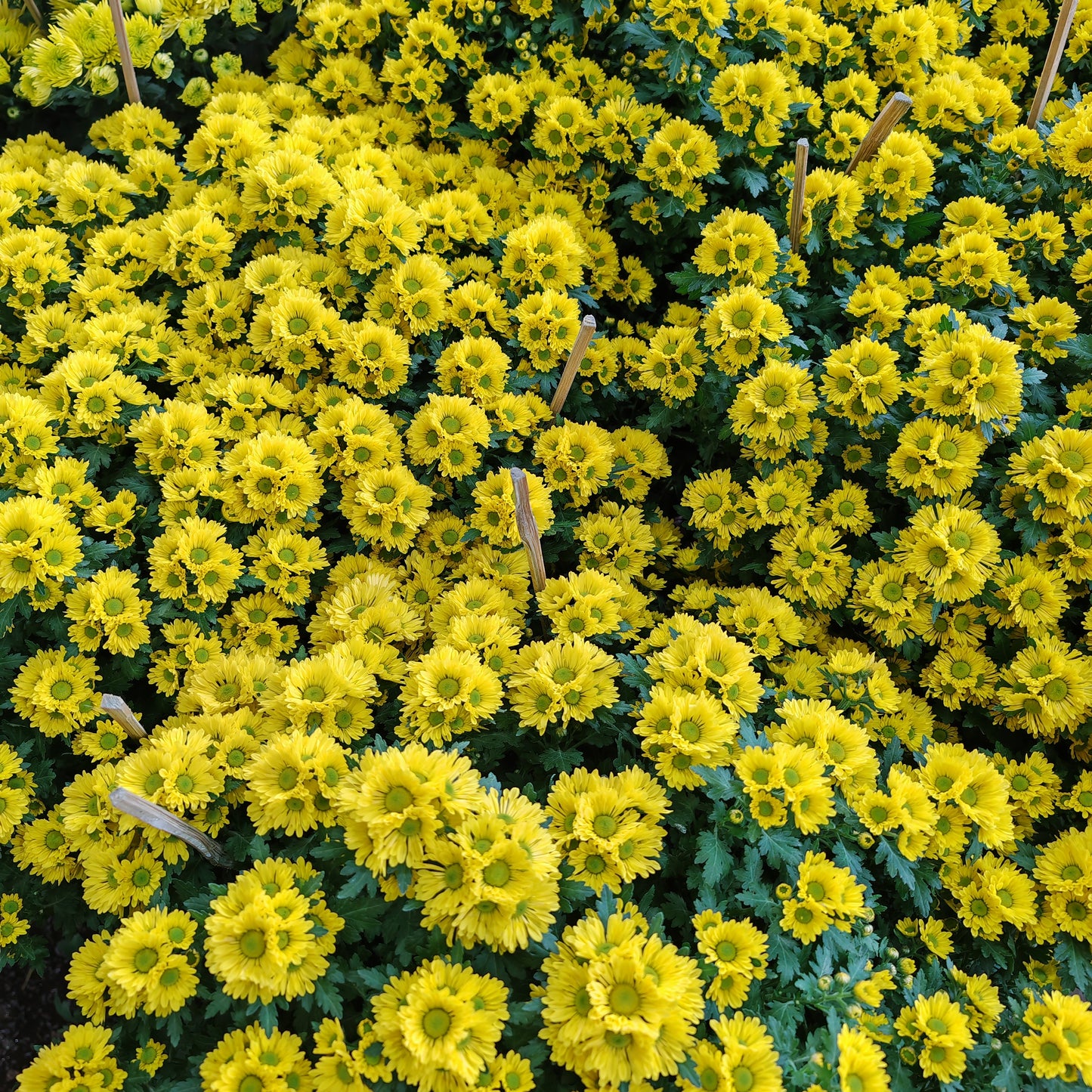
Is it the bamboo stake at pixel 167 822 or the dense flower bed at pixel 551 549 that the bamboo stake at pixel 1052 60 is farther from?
the bamboo stake at pixel 167 822

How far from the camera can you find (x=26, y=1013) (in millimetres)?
2926

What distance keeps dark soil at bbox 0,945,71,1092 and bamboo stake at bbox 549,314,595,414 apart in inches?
93.6

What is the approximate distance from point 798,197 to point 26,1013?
3.70 meters

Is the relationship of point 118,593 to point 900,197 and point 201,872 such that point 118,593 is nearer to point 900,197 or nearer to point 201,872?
point 201,872

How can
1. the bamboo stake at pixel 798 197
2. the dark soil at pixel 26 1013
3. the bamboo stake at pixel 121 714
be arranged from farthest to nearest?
1. the dark soil at pixel 26 1013
2. the bamboo stake at pixel 798 197
3. the bamboo stake at pixel 121 714

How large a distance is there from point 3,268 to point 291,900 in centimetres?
231

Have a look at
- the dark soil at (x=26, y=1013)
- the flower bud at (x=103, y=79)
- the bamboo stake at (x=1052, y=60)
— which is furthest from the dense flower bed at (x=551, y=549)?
the dark soil at (x=26, y=1013)

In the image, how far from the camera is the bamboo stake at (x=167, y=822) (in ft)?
5.73

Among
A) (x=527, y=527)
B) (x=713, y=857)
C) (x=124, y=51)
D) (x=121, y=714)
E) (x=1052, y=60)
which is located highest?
(x=1052, y=60)

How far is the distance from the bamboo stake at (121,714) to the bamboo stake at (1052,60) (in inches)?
138

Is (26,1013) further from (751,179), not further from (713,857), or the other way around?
(751,179)

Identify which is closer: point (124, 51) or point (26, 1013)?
point (26, 1013)

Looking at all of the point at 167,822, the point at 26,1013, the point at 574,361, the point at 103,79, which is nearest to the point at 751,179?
the point at 574,361

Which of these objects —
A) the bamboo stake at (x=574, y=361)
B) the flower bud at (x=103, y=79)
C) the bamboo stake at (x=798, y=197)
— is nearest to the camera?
the bamboo stake at (x=574, y=361)
